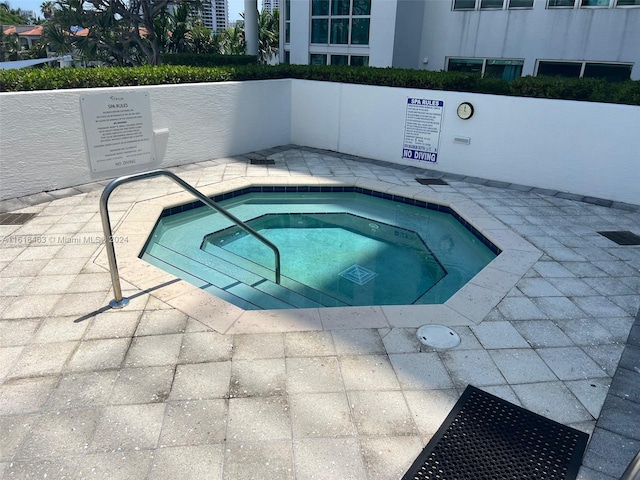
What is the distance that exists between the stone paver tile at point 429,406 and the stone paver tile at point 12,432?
275 cm

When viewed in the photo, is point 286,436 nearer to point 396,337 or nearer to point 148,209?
point 396,337

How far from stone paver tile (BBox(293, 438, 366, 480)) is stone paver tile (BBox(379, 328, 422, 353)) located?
3.76ft

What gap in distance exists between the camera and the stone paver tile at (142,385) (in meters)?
3.38

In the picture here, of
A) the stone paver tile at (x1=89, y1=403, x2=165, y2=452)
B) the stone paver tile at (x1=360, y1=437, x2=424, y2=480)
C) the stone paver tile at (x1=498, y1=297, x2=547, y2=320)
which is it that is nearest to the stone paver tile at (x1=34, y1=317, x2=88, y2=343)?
the stone paver tile at (x1=89, y1=403, x2=165, y2=452)

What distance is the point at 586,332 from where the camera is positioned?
4418 millimetres

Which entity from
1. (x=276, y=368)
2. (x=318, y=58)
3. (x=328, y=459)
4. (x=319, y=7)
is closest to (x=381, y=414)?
(x=328, y=459)

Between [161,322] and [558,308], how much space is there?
418cm

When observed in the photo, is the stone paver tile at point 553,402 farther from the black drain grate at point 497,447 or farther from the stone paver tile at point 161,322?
the stone paver tile at point 161,322

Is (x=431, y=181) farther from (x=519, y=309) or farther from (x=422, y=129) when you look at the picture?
(x=519, y=309)

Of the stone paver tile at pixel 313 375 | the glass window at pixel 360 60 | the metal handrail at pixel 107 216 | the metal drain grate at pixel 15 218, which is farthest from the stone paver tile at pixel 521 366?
the glass window at pixel 360 60

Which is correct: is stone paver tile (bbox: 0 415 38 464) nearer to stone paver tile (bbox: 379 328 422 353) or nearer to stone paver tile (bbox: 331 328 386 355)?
stone paver tile (bbox: 331 328 386 355)

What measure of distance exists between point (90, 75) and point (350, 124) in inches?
230

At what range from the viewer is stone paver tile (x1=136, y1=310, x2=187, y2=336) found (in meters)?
4.19

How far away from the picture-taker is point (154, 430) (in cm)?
311
